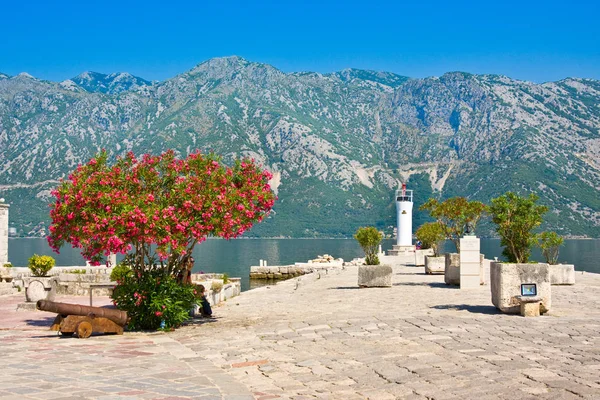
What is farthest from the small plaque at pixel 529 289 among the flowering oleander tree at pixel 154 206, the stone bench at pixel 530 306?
the flowering oleander tree at pixel 154 206

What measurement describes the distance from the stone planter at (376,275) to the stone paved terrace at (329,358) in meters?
7.78

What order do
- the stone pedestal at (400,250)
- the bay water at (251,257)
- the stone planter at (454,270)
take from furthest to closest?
the bay water at (251,257) → the stone pedestal at (400,250) → the stone planter at (454,270)

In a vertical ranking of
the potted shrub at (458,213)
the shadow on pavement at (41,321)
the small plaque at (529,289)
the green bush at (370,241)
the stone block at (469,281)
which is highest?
the potted shrub at (458,213)

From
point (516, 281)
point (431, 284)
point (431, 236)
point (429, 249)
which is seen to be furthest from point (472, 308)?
point (429, 249)

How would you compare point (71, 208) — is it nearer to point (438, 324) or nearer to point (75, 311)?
point (75, 311)

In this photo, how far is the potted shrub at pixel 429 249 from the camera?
105ft

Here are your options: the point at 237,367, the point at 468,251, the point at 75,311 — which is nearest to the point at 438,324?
the point at 237,367

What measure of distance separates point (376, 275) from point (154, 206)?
1193cm

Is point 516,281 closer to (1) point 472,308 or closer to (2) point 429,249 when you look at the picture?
(1) point 472,308

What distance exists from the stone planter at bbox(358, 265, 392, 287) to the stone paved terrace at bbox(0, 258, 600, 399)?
25.5ft

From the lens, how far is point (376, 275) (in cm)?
2392

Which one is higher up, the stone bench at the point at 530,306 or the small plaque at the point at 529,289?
the small plaque at the point at 529,289

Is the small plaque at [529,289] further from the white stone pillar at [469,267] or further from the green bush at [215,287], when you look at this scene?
the green bush at [215,287]

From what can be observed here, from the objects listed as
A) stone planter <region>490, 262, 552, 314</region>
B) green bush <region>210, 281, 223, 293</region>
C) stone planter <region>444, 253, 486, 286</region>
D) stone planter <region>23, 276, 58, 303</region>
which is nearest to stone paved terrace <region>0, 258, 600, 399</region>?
stone planter <region>490, 262, 552, 314</region>
